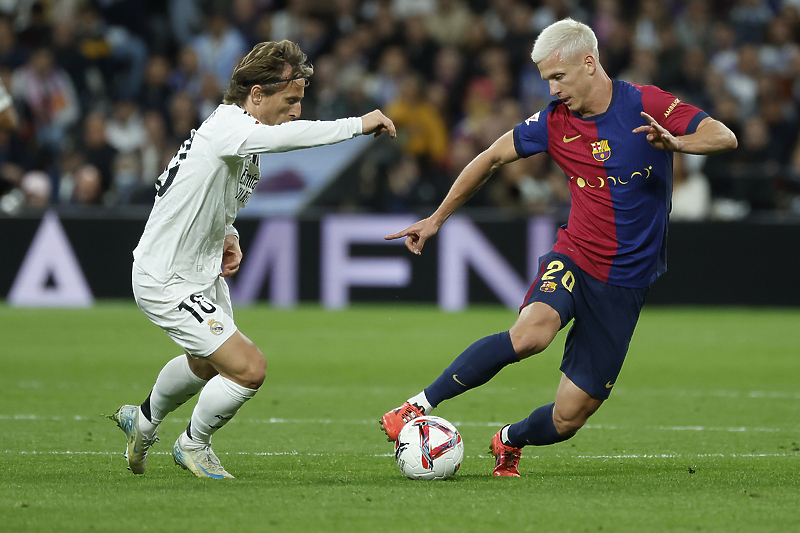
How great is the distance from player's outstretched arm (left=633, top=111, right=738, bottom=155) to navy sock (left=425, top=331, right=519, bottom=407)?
1030 millimetres

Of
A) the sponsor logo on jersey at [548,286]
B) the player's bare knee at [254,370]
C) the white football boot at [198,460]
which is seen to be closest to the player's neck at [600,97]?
the sponsor logo on jersey at [548,286]

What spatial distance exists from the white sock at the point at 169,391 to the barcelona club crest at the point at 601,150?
2.03 meters

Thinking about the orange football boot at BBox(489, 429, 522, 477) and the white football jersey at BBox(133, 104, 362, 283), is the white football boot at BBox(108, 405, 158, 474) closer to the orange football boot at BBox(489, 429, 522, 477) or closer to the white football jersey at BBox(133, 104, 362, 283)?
the white football jersey at BBox(133, 104, 362, 283)

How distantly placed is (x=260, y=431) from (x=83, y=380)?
2.57 m

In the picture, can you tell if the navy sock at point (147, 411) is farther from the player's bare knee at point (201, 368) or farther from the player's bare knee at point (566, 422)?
the player's bare knee at point (566, 422)

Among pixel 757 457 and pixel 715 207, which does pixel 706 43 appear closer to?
pixel 715 207

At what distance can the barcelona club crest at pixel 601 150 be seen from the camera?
16.4 ft

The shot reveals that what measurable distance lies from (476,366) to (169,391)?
4.52 feet

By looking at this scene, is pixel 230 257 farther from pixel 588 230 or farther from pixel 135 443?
pixel 588 230

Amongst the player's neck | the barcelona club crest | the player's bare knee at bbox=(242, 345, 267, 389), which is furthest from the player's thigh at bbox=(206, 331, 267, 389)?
the player's neck

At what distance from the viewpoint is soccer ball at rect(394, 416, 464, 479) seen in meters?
4.80

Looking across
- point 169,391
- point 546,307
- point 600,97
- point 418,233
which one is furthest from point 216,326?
point 600,97

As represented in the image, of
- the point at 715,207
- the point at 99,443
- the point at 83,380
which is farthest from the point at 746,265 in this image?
the point at 99,443

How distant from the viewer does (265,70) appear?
4.88m
